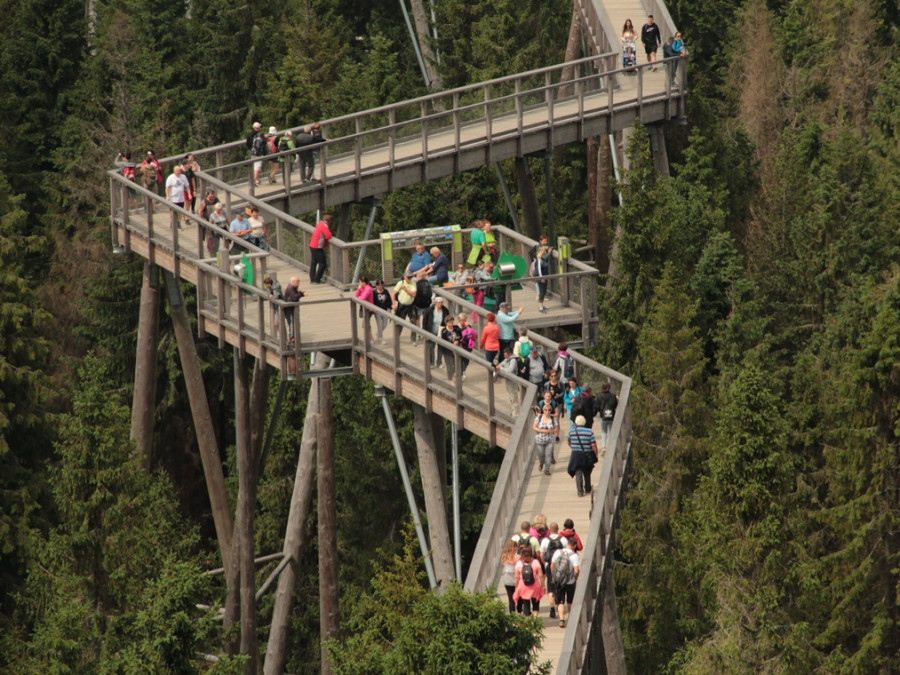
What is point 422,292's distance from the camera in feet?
129

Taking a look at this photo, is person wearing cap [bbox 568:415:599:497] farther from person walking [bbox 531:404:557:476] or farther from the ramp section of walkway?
the ramp section of walkway

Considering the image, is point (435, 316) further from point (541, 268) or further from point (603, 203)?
point (603, 203)

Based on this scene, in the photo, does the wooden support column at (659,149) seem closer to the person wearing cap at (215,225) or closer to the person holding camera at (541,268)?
the person holding camera at (541,268)

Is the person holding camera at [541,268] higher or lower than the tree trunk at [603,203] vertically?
lower

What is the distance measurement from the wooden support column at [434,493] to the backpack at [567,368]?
3371mm

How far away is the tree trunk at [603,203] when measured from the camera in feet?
189

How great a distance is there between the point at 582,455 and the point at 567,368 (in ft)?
9.26

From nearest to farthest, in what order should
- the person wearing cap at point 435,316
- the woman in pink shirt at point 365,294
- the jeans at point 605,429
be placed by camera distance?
1. the jeans at point 605,429
2. the person wearing cap at point 435,316
3. the woman in pink shirt at point 365,294

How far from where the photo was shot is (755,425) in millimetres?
40906

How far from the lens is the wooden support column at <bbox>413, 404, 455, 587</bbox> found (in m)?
40.4

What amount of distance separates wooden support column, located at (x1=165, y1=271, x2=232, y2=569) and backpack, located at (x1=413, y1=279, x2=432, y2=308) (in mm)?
7665

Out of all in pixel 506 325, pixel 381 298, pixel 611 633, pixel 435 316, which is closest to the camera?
pixel 611 633

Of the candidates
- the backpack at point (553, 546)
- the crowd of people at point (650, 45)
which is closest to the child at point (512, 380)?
the backpack at point (553, 546)

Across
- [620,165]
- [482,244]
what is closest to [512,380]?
[482,244]
